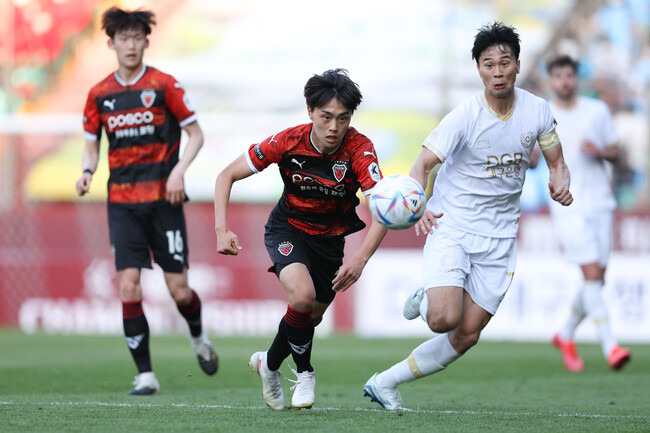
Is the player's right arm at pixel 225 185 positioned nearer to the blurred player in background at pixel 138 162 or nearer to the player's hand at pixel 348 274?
the player's hand at pixel 348 274

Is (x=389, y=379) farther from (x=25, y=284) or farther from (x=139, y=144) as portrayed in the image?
(x=25, y=284)

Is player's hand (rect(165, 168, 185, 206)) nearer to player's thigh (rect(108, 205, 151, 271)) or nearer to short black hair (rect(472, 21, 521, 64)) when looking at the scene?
player's thigh (rect(108, 205, 151, 271))

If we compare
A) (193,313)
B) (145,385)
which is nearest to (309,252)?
(145,385)

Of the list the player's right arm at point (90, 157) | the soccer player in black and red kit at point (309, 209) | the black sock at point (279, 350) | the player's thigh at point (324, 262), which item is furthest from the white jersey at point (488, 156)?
the player's right arm at point (90, 157)

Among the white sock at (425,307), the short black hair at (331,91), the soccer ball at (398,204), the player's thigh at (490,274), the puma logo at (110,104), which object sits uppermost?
the puma logo at (110,104)

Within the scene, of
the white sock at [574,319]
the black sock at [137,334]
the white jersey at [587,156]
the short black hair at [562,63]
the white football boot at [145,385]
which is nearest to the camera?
the white football boot at [145,385]

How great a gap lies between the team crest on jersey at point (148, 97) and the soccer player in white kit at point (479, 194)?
232cm

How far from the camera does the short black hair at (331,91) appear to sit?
208 inches

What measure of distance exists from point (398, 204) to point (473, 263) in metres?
0.90

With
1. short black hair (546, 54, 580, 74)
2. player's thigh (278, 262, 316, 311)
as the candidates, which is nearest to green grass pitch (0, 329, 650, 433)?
player's thigh (278, 262, 316, 311)

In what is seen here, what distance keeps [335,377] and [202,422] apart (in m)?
3.42

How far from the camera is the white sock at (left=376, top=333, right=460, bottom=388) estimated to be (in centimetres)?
569

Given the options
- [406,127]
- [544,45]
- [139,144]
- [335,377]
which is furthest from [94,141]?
[544,45]

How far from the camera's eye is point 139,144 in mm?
7078
